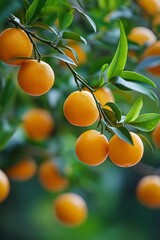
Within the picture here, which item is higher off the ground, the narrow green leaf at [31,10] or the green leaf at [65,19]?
the narrow green leaf at [31,10]

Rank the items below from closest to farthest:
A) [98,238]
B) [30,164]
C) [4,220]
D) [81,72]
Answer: [81,72] → [30,164] → [4,220] → [98,238]

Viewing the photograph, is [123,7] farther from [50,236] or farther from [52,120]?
[50,236]

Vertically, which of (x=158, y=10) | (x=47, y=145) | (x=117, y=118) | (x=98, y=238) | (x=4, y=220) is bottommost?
(x=98, y=238)

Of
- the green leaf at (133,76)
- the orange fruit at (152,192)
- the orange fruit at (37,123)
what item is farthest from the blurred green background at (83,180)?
the green leaf at (133,76)

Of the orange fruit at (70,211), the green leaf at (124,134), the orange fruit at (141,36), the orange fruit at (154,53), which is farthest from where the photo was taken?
the orange fruit at (70,211)

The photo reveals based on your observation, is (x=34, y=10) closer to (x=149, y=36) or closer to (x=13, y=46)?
(x=13, y=46)

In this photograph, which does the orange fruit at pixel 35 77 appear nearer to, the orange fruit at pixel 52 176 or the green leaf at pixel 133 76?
the green leaf at pixel 133 76

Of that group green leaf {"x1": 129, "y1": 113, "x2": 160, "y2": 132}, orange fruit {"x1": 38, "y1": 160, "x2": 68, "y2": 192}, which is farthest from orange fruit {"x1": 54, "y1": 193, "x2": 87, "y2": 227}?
green leaf {"x1": 129, "y1": 113, "x2": 160, "y2": 132}

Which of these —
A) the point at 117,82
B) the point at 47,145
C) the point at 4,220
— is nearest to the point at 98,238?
the point at 4,220
